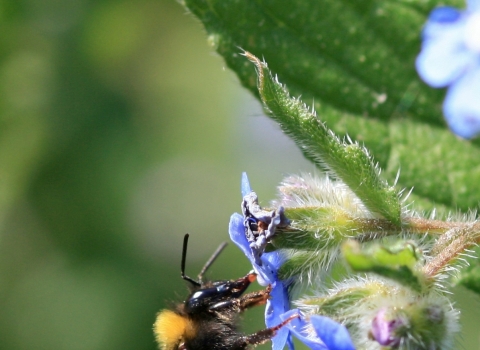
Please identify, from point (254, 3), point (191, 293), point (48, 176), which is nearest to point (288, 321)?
point (191, 293)

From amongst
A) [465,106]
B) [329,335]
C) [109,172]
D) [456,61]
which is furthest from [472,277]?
[109,172]

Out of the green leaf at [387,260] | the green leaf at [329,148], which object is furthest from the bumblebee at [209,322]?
the green leaf at [387,260]

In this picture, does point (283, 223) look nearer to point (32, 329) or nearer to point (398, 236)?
point (398, 236)

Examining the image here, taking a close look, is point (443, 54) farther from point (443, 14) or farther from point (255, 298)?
point (255, 298)

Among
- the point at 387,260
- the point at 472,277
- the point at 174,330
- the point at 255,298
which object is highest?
the point at 387,260

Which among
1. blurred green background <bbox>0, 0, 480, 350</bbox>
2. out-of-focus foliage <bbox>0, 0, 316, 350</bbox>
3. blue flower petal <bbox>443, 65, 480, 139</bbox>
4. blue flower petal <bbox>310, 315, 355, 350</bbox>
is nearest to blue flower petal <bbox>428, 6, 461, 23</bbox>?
blue flower petal <bbox>443, 65, 480, 139</bbox>

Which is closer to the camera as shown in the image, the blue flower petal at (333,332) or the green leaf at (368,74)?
the blue flower petal at (333,332)

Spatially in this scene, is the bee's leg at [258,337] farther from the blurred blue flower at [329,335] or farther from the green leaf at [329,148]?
the green leaf at [329,148]
